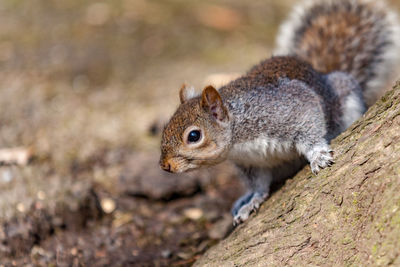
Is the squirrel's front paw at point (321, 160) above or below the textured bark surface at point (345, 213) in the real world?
Result: above

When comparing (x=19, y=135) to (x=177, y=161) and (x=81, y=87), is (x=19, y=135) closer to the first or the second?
(x=81, y=87)

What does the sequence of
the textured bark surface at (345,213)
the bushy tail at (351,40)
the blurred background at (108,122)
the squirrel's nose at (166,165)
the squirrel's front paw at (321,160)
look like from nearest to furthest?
the textured bark surface at (345,213)
the squirrel's front paw at (321,160)
the squirrel's nose at (166,165)
the blurred background at (108,122)
the bushy tail at (351,40)

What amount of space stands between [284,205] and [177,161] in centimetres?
46

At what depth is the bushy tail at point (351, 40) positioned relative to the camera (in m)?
2.57

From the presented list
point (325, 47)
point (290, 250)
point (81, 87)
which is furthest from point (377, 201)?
point (81, 87)

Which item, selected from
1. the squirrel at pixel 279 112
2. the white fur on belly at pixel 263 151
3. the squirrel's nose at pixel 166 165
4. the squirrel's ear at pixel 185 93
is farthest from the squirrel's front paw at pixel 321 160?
the squirrel's ear at pixel 185 93

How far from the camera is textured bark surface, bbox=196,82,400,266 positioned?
1.37 meters

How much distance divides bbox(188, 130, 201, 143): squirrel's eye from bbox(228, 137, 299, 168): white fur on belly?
0.59 feet

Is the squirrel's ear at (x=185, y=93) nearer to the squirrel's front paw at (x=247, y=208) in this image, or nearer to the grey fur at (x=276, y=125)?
the grey fur at (x=276, y=125)

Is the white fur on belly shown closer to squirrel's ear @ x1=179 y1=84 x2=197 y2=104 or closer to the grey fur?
the grey fur

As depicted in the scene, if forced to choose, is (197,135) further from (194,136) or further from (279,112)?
(279,112)

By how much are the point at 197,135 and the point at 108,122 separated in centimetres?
169

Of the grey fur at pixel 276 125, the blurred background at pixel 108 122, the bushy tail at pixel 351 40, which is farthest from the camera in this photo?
the bushy tail at pixel 351 40

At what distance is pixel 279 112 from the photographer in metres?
2.00
